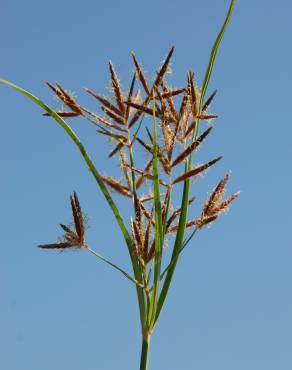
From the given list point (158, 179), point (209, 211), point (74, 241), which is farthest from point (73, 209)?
point (209, 211)

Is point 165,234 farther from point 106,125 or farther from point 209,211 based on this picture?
point 106,125

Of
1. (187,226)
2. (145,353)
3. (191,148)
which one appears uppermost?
(191,148)

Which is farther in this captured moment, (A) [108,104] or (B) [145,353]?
(A) [108,104]

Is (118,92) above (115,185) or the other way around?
above

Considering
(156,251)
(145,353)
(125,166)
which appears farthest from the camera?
(125,166)

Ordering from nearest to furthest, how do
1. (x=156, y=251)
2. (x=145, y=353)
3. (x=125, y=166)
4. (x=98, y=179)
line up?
1. (x=145, y=353)
2. (x=156, y=251)
3. (x=98, y=179)
4. (x=125, y=166)

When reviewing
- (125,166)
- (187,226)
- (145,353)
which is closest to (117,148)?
(125,166)

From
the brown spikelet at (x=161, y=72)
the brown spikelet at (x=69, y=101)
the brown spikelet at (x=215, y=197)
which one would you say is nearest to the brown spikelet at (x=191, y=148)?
the brown spikelet at (x=215, y=197)

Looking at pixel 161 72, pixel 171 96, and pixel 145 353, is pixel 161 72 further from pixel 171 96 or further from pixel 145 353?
pixel 145 353

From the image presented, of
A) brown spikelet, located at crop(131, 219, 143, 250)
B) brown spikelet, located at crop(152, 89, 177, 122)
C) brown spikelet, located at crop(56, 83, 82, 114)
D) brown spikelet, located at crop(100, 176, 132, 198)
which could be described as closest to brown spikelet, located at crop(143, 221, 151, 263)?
brown spikelet, located at crop(131, 219, 143, 250)
